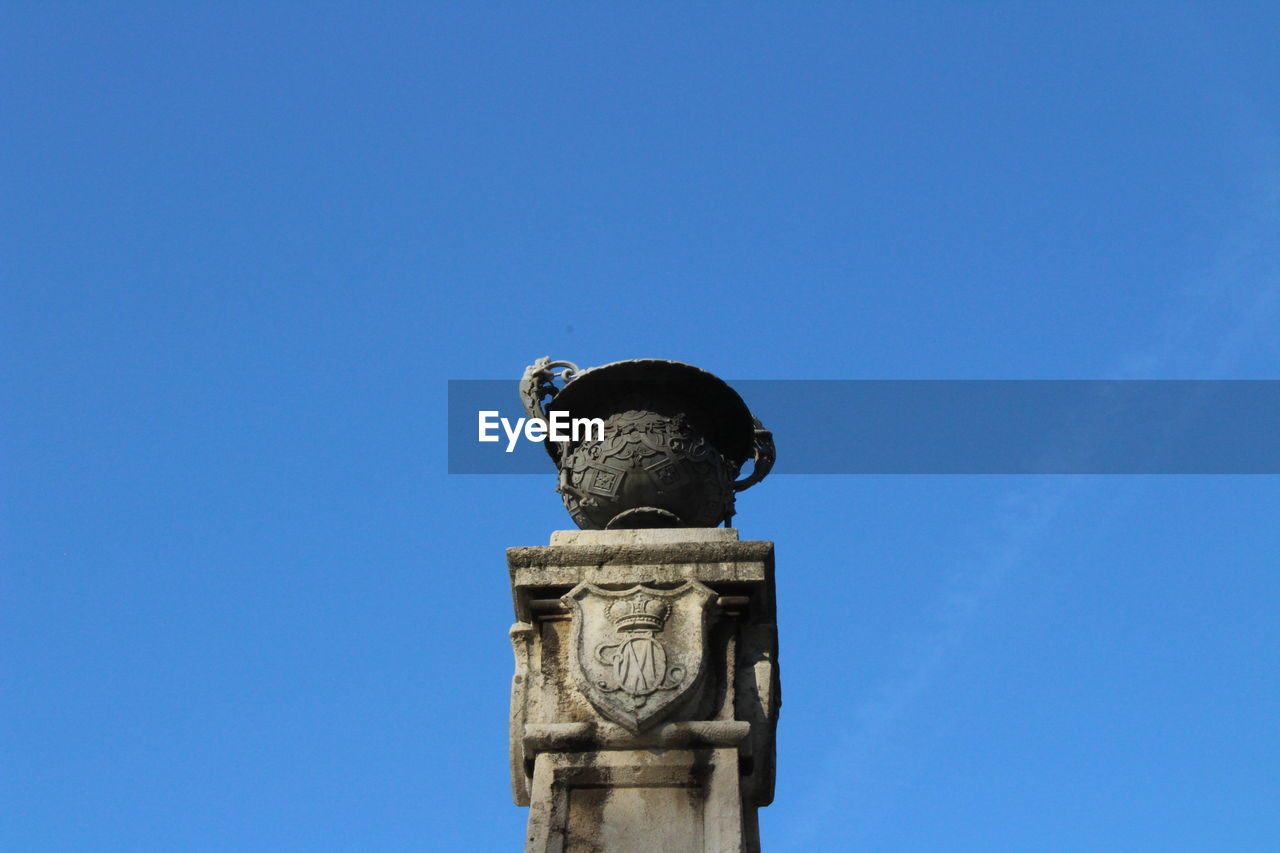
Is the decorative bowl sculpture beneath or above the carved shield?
above

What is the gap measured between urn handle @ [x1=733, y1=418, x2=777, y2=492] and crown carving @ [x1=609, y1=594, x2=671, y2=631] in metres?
1.68

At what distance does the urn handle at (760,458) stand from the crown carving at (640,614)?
1.68 metres

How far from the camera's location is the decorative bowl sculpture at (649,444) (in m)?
9.23

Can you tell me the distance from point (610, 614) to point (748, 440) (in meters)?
1.85

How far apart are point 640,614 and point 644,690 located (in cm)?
46

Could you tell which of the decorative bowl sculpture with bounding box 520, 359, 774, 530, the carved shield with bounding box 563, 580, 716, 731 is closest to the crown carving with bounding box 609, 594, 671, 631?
the carved shield with bounding box 563, 580, 716, 731

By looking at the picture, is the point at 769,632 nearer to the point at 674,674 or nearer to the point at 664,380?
the point at 674,674

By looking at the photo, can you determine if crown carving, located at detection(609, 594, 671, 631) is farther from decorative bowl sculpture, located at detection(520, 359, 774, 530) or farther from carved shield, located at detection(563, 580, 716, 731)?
decorative bowl sculpture, located at detection(520, 359, 774, 530)

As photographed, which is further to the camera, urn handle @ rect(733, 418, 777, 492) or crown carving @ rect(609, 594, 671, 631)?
urn handle @ rect(733, 418, 777, 492)

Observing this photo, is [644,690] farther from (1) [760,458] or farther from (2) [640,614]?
(1) [760,458]

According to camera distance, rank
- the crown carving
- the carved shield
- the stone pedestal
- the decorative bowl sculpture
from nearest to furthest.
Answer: the stone pedestal, the carved shield, the crown carving, the decorative bowl sculpture

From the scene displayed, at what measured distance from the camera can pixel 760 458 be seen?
10039 mm

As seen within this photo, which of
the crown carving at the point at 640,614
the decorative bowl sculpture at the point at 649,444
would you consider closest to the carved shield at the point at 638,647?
the crown carving at the point at 640,614

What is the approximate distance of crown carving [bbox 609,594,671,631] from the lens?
8.38m
